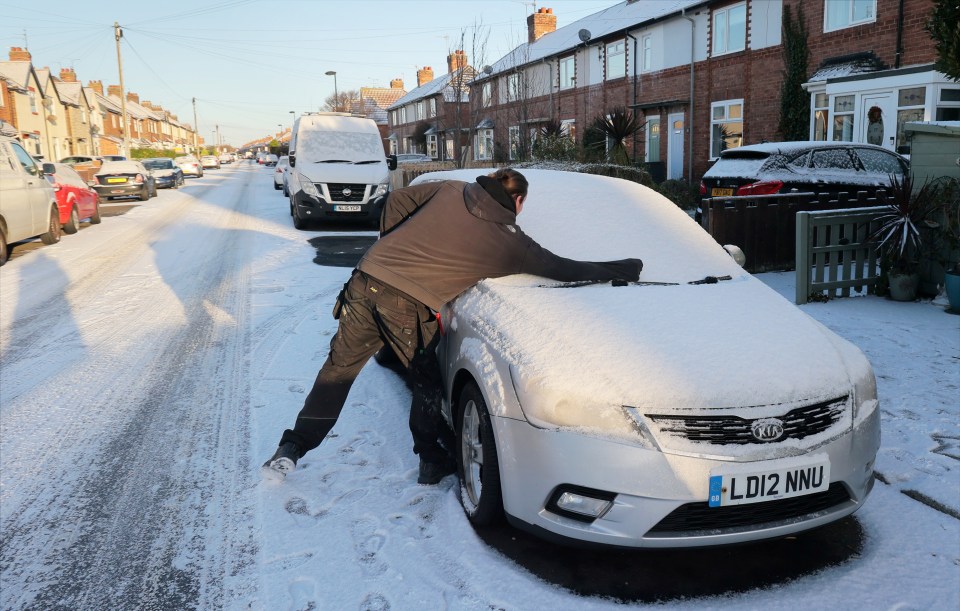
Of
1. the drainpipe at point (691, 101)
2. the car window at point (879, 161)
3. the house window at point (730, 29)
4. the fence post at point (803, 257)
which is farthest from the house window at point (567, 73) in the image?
the fence post at point (803, 257)

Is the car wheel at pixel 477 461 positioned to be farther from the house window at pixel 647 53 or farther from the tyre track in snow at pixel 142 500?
the house window at pixel 647 53

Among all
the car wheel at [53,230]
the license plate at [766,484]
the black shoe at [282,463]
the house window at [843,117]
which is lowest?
the black shoe at [282,463]

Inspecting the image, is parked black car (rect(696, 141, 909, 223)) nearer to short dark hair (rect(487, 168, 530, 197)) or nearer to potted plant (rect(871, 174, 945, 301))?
potted plant (rect(871, 174, 945, 301))

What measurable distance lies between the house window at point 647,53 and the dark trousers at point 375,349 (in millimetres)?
26369

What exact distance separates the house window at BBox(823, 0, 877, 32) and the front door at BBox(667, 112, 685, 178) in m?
7.11

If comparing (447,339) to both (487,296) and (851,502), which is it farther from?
(851,502)

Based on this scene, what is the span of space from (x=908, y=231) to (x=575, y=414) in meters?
6.49

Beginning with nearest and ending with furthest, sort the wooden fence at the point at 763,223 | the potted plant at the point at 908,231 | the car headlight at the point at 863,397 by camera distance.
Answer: the car headlight at the point at 863,397
the potted plant at the point at 908,231
the wooden fence at the point at 763,223

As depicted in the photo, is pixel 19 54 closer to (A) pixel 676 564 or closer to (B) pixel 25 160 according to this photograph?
(B) pixel 25 160

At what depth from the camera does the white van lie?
15.3 m

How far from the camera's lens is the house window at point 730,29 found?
22.7 metres

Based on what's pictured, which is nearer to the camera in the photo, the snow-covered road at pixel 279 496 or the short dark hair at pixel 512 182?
the snow-covered road at pixel 279 496

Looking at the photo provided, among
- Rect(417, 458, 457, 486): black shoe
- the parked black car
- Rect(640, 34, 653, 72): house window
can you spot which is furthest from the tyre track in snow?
Rect(640, 34, 653, 72): house window

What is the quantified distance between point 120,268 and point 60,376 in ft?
18.9
